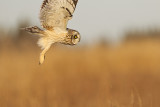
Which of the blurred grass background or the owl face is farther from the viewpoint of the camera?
the blurred grass background

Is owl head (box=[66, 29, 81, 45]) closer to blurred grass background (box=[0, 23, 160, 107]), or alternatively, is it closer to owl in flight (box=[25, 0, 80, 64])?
owl in flight (box=[25, 0, 80, 64])

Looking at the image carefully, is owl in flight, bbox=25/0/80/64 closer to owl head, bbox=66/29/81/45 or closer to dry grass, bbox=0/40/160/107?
owl head, bbox=66/29/81/45

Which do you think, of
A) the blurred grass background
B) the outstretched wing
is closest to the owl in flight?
the outstretched wing

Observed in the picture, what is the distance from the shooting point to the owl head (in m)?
2.00

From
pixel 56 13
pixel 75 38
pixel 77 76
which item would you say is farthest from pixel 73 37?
pixel 77 76

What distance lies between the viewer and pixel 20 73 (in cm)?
569

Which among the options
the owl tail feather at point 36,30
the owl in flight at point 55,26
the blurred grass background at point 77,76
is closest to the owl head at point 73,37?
the owl in flight at point 55,26

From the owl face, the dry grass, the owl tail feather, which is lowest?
the dry grass

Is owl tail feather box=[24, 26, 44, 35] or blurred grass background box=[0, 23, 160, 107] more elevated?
owl tail feather box=[24, 26, 44, 35]

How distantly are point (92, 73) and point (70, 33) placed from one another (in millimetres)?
4102

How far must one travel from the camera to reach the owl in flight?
197cm

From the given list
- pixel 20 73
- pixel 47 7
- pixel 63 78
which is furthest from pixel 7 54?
pixel 47 7

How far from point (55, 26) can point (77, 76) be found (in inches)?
148

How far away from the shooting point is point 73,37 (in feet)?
6.72
